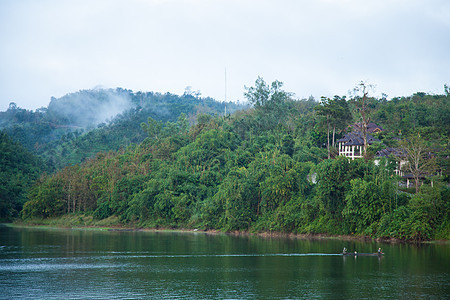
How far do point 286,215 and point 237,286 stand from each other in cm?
2911

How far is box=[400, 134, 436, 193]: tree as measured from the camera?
48.2 meters

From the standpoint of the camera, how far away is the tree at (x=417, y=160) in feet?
158

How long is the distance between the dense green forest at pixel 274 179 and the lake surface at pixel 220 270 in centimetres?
430

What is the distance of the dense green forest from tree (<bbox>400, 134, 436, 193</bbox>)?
0.48 feet

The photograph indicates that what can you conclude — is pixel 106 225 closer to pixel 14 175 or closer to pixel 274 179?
pixel 14 175

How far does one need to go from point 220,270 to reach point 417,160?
1008 inches

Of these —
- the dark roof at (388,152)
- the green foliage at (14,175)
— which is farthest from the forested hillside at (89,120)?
the dark roof at (388,152)

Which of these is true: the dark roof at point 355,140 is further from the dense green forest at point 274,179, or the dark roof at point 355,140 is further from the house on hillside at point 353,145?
the dense green forest at point 274,179

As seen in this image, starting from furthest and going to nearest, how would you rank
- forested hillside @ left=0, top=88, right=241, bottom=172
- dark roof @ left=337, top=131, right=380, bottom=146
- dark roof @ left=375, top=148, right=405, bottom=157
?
forested hillside @ left=0, top=88, right=241, bottom=172 → dark roof @ left=337, top=131, right=380, bottom=146 → dark roof @ left=375, top=148, right=405, bottom=157

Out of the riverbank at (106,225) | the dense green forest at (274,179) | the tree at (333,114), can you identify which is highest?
the tree at (333,114)

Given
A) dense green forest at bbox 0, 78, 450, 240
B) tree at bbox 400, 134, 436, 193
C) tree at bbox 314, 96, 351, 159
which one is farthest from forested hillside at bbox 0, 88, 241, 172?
tree at bbox 400, 134, 436, 193

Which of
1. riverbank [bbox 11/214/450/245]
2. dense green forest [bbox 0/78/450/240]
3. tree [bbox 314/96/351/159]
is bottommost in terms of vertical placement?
riverbank [bbox 11/214/450/245]

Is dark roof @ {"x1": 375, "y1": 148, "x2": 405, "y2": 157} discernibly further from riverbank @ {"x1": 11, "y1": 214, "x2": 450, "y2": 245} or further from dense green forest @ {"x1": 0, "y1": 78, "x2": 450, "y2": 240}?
riverbank @ {"x1": 11, "y1": 214, "x2": 450, "y2": 245}

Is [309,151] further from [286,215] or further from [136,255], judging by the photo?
[136,255]
